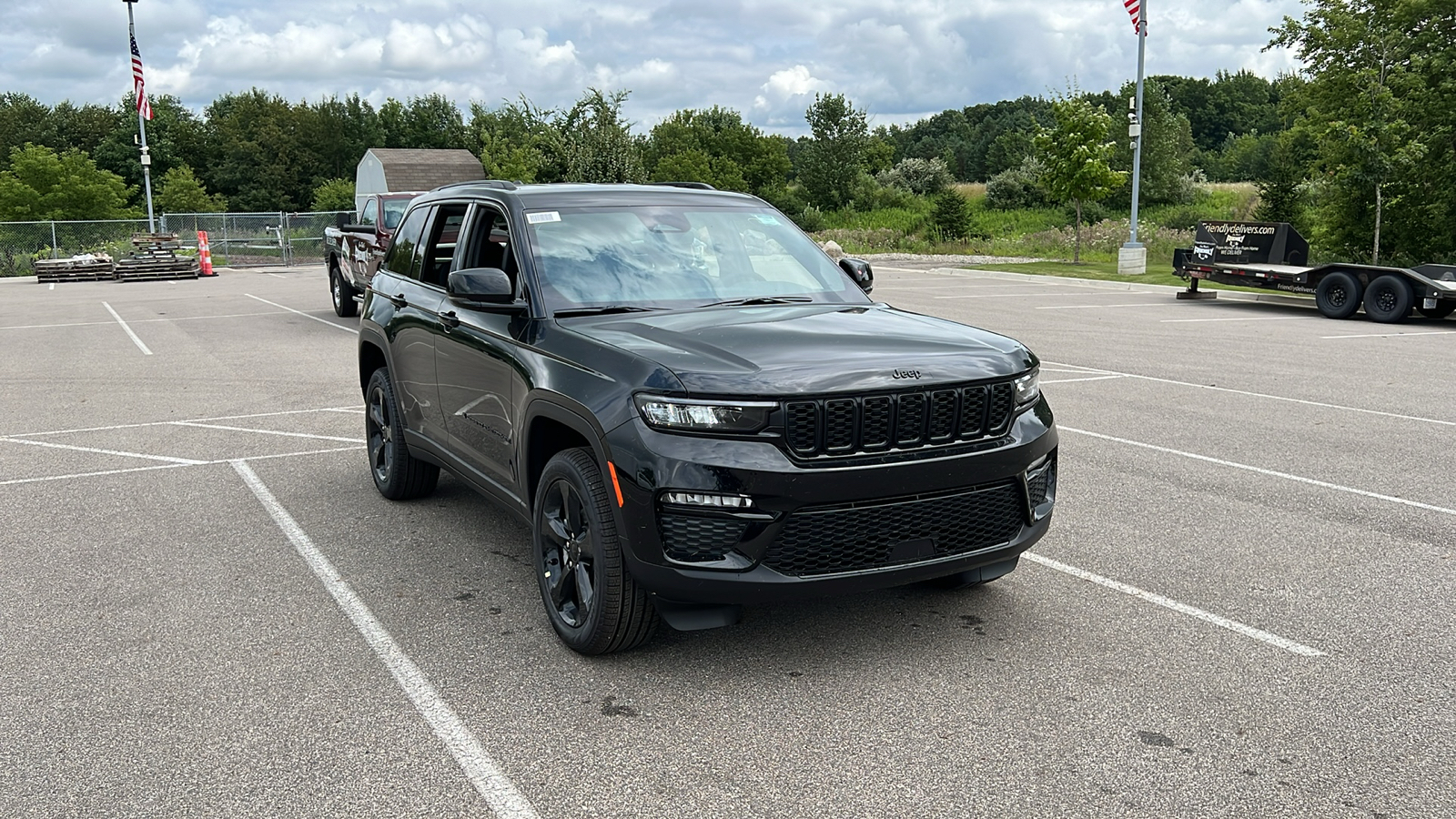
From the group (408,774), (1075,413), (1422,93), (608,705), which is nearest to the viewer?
(408,774)

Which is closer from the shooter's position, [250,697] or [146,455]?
[250,697]

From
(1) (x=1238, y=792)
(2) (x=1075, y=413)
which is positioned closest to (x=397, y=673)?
(1) (x=1238, y=792)

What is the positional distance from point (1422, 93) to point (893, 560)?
29493 millimetres

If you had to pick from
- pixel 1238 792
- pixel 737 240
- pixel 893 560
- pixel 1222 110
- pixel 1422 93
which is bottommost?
pixel 1238 792

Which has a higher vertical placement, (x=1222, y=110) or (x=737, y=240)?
(x=1222, y=110)

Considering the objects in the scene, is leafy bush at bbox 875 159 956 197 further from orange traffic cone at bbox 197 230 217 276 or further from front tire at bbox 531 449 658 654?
front tire at bbox 531 449 658 654

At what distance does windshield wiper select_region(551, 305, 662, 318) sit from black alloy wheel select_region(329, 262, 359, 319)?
14864mm

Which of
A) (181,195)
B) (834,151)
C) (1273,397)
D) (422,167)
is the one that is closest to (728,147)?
(834,151)

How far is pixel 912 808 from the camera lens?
326cm

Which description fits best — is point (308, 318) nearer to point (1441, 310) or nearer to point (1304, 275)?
point (1304, 275)

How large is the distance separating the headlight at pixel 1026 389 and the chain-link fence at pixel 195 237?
38138 mm

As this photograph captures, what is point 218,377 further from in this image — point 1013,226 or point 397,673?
point 1013,226

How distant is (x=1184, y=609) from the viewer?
4.94 m

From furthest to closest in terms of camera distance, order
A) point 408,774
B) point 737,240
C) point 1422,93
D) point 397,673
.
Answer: point 1422,93 < point 737,240 < point 397,673 < point 408,774
